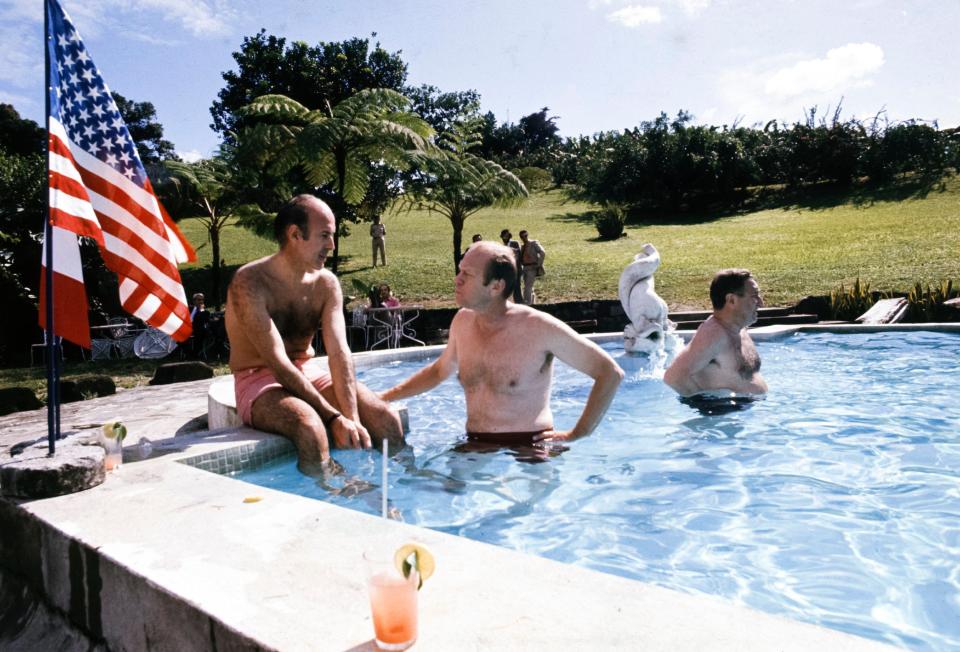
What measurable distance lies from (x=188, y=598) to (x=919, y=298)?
1268cm

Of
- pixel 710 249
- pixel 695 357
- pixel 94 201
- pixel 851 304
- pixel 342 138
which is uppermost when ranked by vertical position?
pixel 342 138

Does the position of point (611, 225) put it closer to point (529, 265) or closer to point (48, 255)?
point (529, 265)

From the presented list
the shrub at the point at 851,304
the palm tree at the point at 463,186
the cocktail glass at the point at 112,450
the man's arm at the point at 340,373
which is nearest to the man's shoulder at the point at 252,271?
the man's arm at the point at 340,373

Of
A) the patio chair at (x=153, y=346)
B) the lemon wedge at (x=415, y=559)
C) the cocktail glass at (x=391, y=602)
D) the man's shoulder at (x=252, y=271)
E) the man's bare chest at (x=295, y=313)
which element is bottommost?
the patio chair at (x=153, y=346)

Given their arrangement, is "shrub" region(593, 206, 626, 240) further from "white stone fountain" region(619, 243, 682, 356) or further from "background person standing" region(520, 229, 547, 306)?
"white stone fountain" region(619, 243, 682, 356)

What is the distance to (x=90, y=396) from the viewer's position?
7574 millimetres

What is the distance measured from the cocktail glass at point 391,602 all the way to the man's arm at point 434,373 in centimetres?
279

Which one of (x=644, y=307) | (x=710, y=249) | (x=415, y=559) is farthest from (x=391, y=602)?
(x=710, y=249)

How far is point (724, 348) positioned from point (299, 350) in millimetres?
3040

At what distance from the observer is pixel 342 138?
49.5 feet

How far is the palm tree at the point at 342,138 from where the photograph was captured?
14891 millimetres

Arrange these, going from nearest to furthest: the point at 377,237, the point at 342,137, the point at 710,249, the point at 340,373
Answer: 1. the point at 340,373
2. the point at 342,137
3. the point at 377,237
4. the point at 710,249

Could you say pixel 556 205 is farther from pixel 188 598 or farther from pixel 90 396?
pixel 188 598

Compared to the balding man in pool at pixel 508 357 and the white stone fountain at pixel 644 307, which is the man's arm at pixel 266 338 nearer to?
the balding man in pool at pixel 508 357
